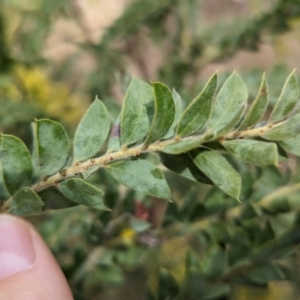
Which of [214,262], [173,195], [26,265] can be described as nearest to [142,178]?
[26,265]

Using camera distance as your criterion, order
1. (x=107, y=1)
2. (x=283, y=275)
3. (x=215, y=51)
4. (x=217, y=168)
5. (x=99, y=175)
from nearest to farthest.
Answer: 1. (x=217, y=168)
2. (x=283, y=275)
3. (x=99, y=175)
4. (x=215, y=51)
5. (x=107, y=1)

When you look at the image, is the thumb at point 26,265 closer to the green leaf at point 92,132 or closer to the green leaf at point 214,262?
the green leaf at point 92,132

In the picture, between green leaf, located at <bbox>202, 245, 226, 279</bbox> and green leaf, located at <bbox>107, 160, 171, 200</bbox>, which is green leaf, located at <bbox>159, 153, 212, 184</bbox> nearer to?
green leaf, located at <bbox>107, 160, 171, 200</bbox>

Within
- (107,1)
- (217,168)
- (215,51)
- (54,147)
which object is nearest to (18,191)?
(54,147)

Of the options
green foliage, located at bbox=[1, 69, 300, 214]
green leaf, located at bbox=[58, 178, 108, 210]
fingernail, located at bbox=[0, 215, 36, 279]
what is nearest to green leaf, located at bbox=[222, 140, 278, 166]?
green foliage, located at bbox=[1, 69, 300, 214]

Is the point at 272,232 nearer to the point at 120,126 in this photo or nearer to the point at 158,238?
the point at 158,238

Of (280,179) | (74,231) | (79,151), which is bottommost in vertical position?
(74,231)

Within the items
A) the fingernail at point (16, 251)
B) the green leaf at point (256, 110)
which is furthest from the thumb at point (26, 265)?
the green leaf at point (256, 110)
